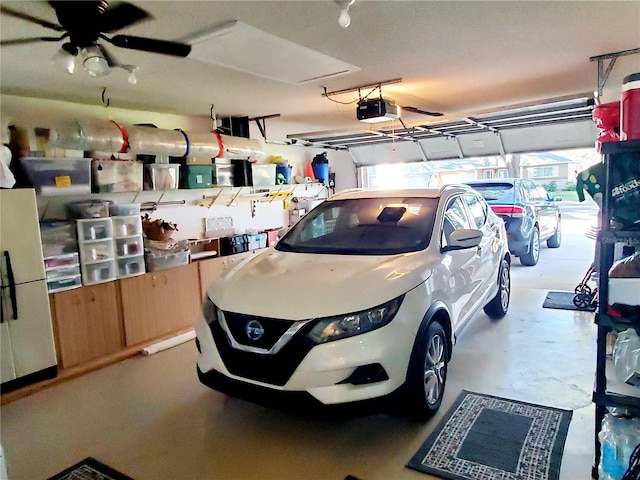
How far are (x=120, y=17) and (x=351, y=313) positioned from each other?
192cm

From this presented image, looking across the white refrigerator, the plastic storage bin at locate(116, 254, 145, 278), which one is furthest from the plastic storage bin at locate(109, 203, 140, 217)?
the white refrigerator

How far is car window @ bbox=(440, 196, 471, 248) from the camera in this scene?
121 inches

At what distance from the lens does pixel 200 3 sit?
218 cm

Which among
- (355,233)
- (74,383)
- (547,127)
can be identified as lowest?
(74,383)

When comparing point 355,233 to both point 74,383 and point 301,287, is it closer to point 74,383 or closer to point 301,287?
point 301,287

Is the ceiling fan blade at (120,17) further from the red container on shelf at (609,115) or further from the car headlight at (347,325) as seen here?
the red container on shelf at (609,115)

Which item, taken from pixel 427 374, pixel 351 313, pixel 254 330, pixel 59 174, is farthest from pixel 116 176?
pixel 427 374

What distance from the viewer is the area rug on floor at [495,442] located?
7.08 ft

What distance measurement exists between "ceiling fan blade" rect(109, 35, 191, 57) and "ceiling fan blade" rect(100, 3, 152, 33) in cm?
11

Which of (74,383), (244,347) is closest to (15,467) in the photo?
(74,383)

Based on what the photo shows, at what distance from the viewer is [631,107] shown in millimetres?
1775

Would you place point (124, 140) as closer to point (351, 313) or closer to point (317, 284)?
point (317, 284)

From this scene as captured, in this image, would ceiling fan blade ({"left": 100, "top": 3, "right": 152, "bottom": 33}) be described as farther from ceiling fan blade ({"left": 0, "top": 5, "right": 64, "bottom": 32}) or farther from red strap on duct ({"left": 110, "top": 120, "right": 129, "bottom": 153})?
red strap on duct ({"left": 110, "top": 120, "right": 129, "bottom": 153})

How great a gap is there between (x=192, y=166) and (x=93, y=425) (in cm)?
295
